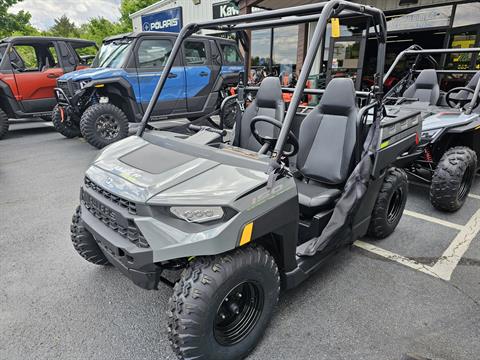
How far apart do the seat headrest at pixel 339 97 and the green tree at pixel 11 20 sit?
78.5 ft

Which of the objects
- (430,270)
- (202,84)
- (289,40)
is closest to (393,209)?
(430,270)

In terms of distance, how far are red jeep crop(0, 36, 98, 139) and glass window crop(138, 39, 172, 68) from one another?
8.07ft

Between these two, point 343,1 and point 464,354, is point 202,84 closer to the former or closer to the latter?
point 343,1

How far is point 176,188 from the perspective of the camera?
5.43 feet

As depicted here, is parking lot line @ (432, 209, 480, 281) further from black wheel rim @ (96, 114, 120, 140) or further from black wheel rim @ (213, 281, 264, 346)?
black wheel rim @ (96, 114, 120, 140)

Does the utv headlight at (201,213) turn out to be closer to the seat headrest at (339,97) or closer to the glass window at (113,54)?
the seat headrest at (339,97)

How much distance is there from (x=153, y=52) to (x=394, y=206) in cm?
543

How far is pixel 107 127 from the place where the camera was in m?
6.10

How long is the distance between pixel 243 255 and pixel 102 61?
632 cm

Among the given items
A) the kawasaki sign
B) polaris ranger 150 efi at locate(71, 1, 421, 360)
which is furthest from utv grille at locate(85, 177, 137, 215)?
the kawasaki sign

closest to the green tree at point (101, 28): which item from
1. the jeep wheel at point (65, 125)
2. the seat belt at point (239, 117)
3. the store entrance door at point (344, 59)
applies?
the store entrance door at point (344, 59)

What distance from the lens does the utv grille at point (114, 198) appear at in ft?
5.43

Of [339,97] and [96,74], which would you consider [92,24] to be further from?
[339,97]

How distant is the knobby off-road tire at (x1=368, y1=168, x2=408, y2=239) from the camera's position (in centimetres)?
281
